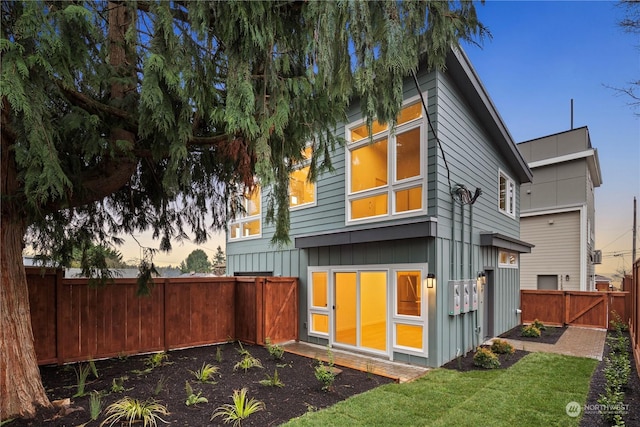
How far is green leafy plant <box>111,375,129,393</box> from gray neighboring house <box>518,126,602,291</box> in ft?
50.3

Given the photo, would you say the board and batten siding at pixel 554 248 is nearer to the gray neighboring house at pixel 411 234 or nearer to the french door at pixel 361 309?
the gray neighboring house at pixel 411 234

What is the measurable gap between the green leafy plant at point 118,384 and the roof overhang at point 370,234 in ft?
14.7

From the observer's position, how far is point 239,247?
36.4 ft

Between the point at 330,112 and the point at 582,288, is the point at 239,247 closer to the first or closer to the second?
the point at 330,112

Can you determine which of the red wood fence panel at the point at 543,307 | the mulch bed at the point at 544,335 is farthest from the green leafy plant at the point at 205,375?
the red wood fence panel at the point at 543,307

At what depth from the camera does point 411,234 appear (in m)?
6.29

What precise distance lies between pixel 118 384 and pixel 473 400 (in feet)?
16.4

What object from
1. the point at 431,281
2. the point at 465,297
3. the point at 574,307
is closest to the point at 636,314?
the point at 465,297

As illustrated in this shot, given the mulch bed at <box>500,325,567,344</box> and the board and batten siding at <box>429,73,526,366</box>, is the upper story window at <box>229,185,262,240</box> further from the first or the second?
the mulch bed at <box>500,325,567,344</box>

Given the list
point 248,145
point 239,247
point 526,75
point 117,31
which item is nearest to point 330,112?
point 248,145

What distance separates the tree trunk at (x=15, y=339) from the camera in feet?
12.1

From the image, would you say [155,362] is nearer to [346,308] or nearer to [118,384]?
[118,384]

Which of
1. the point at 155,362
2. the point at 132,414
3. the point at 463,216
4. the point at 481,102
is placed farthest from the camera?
the point at 481,102

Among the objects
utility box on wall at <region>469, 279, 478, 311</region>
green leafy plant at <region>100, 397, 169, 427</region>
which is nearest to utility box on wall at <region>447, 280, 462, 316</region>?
utility box on wall at <region>469, 279, 478, 311</region>
